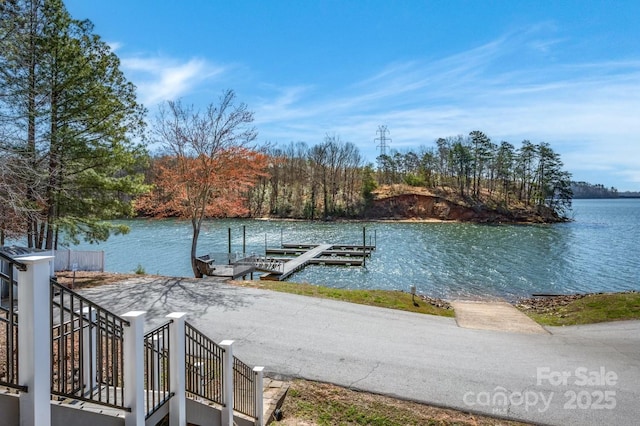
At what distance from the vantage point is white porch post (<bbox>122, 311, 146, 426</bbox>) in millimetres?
2902

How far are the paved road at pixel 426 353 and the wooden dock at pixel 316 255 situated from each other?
440 inches

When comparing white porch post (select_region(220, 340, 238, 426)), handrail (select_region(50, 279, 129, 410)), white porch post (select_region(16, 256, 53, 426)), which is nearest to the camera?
white porch post (select_region(16, 256, 53, 426))

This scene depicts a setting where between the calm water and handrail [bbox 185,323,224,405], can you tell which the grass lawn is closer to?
handrail [bbox 185,323,224,405]

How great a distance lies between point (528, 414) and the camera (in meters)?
5.66

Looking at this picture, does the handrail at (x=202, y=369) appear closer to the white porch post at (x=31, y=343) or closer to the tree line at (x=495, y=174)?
the white porch post at (x=31, y=343)

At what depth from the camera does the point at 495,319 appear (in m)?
11.7

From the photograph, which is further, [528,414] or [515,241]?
[515,241]

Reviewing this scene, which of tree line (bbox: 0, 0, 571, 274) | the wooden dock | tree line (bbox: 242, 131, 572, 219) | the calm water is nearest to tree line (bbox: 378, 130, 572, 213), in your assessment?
tree line (bbox: 242, 131, 572, 219)

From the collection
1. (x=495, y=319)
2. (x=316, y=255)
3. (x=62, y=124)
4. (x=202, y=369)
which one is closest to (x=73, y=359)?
(x=202, y=369)

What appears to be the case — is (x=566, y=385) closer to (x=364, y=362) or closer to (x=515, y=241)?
(x=364, y=362)

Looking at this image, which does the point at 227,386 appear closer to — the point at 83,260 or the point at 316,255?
the point at 83,260

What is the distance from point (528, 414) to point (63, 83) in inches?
561

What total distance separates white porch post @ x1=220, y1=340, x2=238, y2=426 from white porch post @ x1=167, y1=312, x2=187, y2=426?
929 millimetres

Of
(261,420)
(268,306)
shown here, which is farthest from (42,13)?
(261,420)
